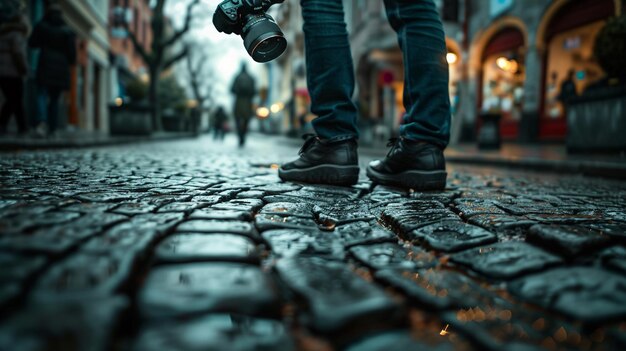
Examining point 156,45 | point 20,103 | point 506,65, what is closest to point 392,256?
point 20,103

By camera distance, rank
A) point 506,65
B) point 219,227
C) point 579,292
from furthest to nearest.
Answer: point 506,65
point 219,227
point 579,292

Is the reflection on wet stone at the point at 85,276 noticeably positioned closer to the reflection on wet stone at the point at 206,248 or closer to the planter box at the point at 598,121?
the reflection on wet stone at the point at 206,248

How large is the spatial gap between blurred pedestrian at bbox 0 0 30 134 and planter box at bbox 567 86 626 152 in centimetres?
785

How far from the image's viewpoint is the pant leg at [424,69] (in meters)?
2.36

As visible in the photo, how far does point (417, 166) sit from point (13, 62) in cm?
656

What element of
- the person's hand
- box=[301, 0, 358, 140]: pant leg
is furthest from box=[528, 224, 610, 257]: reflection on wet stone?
the person's hand

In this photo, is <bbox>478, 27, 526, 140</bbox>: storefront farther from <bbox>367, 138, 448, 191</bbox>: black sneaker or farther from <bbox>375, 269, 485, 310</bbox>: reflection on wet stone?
<bbox>375, 269, 485, 310</bbox>: reflection on wet stone

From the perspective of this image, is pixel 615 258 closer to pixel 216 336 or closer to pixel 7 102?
pixel 216 336

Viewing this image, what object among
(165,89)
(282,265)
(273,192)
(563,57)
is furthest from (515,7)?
(165,89)

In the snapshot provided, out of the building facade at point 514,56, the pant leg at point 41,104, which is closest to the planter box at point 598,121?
the building facade at point 514,56

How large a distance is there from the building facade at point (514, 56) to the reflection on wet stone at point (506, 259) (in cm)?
900

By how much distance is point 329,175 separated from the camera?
2.43 metres

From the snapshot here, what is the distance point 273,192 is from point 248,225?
77 centimetres

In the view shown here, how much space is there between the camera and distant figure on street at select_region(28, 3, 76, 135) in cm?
694
